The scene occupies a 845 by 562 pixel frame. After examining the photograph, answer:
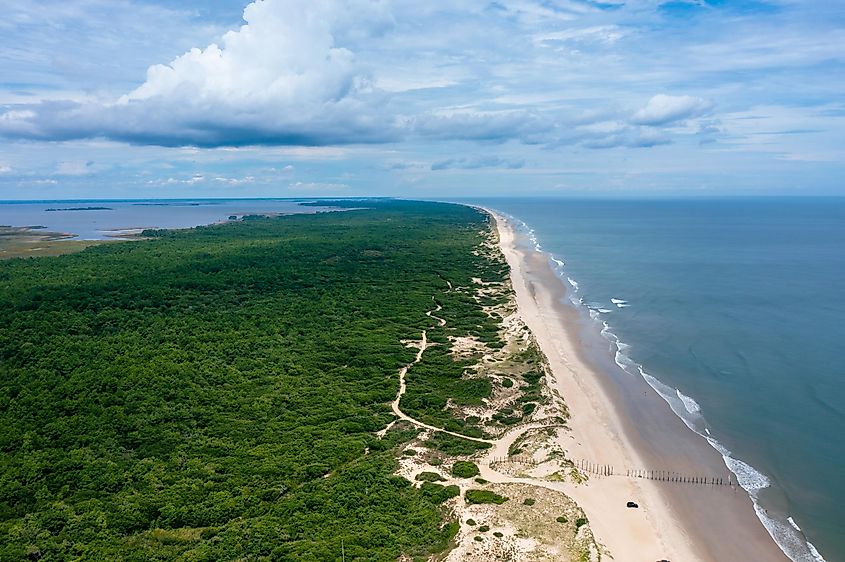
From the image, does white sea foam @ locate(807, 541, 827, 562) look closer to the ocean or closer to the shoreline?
the ocean

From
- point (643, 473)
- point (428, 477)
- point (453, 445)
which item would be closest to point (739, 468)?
point (643, 473)

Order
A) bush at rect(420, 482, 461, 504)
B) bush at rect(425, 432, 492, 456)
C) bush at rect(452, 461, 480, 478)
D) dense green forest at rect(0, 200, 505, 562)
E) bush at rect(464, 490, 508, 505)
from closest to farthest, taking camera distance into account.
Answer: dense green forest at rect(0, 200, 505, 562)
bush at rect(464, 490, 508, 505)
bush at rect(420, 482, 461, 504)
bush at rect(452, 461, 480, 478)
bush at rect(425, 432, 492, 456)

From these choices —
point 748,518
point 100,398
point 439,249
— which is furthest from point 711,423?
point 439,249

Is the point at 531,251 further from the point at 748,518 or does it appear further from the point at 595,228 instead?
the point at 748,518

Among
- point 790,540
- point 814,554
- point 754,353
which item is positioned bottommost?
point 814,554

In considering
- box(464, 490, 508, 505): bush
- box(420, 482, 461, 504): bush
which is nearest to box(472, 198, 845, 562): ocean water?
box(464, 490, 508, 505): bush

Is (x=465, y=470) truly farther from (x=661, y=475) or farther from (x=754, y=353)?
(x=754, y=353)
